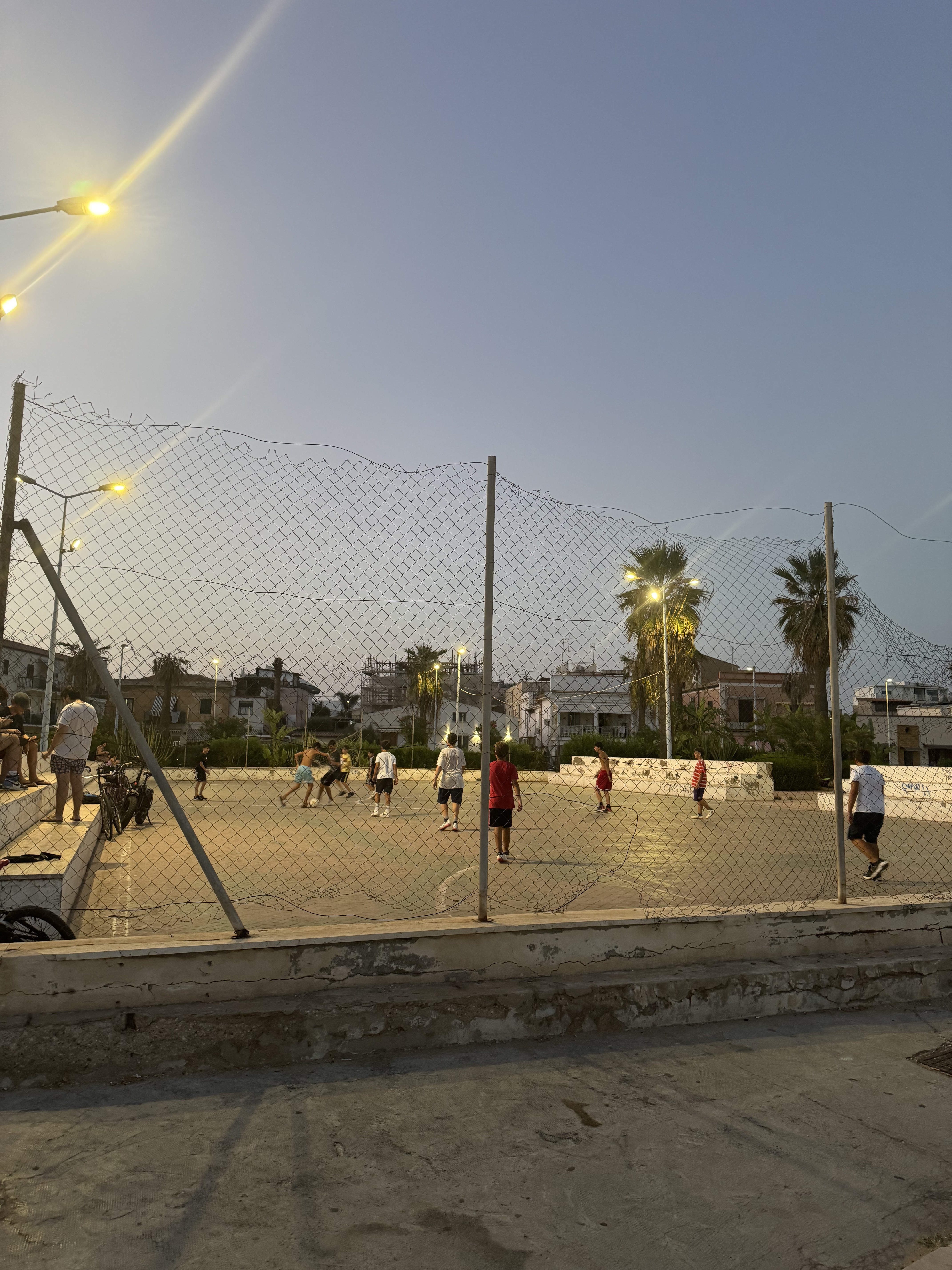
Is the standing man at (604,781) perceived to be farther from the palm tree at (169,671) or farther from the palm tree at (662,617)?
the palm tree at (169,671)

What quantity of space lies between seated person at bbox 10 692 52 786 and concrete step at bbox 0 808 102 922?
3.97ft

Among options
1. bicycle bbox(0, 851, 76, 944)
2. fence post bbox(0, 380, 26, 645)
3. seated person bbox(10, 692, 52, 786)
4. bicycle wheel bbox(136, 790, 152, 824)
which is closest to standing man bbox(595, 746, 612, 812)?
bicycle wheel bbox(136, 790, 152, 824)

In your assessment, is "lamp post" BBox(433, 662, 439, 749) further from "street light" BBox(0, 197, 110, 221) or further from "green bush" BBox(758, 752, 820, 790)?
"green bush" BBox(758, 752, 820, 790)

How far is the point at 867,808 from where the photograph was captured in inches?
360

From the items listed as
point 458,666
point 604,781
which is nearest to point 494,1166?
point 458,666

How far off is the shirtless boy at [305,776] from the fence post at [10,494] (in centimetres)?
1564

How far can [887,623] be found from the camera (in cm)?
661

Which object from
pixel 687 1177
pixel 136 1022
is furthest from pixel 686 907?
pixel 136 1022

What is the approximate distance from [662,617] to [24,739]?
9548mm

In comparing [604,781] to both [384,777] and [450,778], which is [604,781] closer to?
[384,777]

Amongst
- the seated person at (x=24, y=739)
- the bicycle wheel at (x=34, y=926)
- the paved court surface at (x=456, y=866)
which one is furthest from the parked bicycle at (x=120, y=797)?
the bicycle wheel at (x=34, y=926)

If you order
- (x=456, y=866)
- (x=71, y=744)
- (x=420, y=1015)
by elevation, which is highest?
(x=71, y=744)

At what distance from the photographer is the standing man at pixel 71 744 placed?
8859 mm

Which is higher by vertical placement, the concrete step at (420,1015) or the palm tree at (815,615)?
the palm tree at (815,615)
